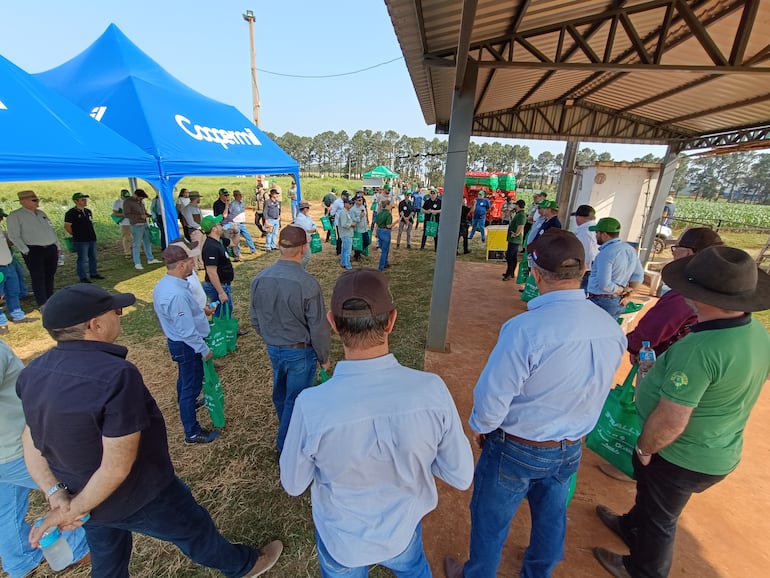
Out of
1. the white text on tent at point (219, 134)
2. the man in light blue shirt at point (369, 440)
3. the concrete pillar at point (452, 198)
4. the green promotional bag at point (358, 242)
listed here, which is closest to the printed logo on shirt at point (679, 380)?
the man in light blue shirt at point (369, 440)

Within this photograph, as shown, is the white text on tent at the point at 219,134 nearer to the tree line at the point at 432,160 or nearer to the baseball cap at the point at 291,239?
the baseball cap at the point at 291,239

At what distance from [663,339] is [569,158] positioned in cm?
1214

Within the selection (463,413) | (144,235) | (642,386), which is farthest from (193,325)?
(144,235)

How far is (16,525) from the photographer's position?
208 centimetres

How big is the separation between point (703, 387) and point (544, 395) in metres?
0.70

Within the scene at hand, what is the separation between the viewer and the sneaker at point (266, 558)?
2215 mm

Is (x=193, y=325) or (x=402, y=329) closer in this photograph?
(x=193, y=325)

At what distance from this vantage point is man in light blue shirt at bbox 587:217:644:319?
12.7 ft

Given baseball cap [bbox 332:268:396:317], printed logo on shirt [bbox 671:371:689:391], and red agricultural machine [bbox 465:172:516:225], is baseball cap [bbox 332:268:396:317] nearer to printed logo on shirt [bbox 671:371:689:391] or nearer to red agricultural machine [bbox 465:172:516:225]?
printed logo on shirt [bbox 671:371:689:391]

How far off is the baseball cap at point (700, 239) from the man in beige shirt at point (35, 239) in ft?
29.1

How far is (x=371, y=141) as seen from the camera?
323 ft

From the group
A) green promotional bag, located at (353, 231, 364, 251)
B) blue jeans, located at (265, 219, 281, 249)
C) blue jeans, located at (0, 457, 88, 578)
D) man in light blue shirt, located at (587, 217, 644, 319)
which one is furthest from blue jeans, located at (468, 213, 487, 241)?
blue jeans, located at (0, 457, 88, 578)

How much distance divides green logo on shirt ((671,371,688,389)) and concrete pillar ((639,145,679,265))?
31.2 feet

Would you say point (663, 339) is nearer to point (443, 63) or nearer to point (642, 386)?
point (642, 386)
